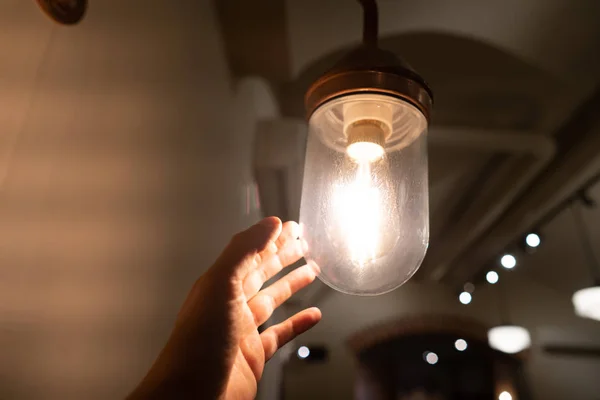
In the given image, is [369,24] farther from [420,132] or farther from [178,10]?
[178,10]

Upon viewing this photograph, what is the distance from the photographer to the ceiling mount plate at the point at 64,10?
Answer: 0.39 metres

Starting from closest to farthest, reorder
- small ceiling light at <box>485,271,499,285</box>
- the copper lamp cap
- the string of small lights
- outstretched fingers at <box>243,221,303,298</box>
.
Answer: the copper lamp cap
outstretched fingers at <box>243,221,303,298</box>
the string of small lights
small ceiling light at <box>485,271,499,285</box>

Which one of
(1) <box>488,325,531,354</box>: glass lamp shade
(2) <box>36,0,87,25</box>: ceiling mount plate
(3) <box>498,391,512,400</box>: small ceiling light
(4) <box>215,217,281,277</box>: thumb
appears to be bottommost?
(4) <box>215,217,281,277</box>: thumb

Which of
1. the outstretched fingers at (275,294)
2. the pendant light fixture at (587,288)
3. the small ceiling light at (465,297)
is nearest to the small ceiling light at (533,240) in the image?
the pendant light fixture at (587,288)

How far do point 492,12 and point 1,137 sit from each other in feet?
3.20

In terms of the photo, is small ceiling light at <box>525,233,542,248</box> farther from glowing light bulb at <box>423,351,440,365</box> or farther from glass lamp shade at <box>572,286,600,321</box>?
glowing light bulb at <box>423,351,440,365</box>

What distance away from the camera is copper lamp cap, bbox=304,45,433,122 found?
0.49 m

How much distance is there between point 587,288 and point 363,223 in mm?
1938

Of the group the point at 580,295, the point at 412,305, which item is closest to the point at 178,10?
the point at 412,305

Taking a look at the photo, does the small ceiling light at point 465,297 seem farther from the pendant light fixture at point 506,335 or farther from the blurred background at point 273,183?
the pendant light fixture at point 506,335

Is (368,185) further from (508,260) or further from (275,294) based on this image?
(508,260)

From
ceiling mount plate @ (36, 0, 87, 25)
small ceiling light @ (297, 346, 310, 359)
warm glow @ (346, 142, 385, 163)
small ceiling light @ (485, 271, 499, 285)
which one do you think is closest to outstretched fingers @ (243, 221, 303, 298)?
warm glow @ (346, 142, 385, 163)

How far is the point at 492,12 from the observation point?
99 cm

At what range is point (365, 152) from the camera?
20.4 inches
